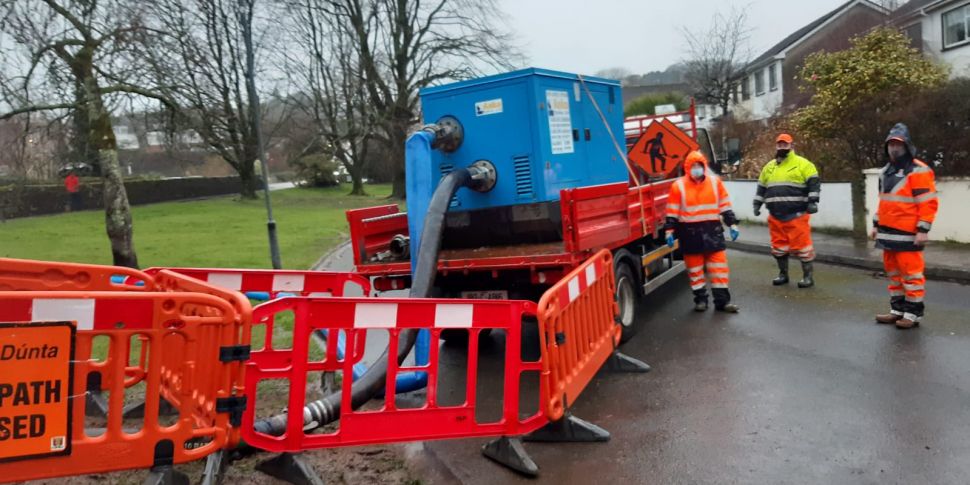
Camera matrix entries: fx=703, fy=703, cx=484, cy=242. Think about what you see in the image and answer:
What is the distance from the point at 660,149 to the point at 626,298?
4060 mm

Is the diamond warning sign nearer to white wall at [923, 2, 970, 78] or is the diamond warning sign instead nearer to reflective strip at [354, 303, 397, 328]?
reflective strip at [354, 303, 397, 328]

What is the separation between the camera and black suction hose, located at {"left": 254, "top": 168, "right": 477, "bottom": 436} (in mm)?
4031

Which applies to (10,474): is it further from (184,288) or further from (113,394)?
(184,288)

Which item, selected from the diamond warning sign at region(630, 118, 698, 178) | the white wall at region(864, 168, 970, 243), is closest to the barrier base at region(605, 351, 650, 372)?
the diamond warning sign at region(630, 118, 698, 178)

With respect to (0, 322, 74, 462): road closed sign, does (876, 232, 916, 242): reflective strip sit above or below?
below

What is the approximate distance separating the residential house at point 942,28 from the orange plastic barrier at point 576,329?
2597 cm

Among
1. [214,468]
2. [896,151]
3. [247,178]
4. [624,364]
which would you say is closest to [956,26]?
[896,151]

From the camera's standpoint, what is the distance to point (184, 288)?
14.9ft

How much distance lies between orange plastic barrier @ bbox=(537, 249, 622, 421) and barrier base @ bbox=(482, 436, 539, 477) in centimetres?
26

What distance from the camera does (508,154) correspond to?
643cm

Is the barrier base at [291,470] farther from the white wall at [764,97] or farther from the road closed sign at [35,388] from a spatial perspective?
the white wall at [764,97]

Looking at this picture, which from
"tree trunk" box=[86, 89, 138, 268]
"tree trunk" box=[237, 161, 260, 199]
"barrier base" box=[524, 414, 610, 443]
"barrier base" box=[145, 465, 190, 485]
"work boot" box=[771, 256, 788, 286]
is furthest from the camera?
"tree trunk" box=[237, 161, 260, 199]

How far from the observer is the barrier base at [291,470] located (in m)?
3.79

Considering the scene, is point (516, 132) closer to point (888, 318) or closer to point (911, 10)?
point (888, 318)
